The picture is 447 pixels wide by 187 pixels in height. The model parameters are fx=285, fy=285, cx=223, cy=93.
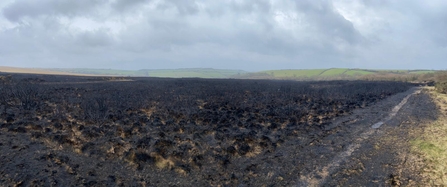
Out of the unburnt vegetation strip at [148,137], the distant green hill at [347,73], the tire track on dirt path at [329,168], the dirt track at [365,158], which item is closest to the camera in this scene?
the tire track on dirt path at [329,168]

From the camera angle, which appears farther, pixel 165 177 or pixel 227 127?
pixel 227 127

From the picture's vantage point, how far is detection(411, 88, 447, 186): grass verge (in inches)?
394

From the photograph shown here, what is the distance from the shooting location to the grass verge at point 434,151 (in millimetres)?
10003

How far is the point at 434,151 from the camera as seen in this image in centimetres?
1243

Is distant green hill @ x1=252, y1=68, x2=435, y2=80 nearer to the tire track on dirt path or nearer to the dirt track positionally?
the dirt track

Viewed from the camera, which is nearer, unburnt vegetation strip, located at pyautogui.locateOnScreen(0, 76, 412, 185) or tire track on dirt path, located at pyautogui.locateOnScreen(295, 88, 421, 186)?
tire track on dirt path, located at pyautogui.locateOnScreen(295, 88, 421, 186)

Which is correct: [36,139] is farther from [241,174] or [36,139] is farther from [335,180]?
[335,180]

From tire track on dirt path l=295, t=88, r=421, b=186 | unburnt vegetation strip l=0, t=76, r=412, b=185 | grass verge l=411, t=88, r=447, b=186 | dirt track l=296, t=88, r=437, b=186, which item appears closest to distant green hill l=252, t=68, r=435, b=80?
grass verge l=411, t=88, r=447, b=186

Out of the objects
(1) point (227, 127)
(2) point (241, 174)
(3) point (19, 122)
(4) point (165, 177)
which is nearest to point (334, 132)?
(1) point (227, 127)

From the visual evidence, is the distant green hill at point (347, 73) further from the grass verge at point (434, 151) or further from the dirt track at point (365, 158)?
the dirt track at point (365, 158)

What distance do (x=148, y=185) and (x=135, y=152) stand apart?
2.32 meters

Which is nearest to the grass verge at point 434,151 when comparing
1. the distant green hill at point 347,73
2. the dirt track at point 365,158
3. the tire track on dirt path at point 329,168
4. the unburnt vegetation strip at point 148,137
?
the dirt track at point 365,158

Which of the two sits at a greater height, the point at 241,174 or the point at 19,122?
the point at 19,122

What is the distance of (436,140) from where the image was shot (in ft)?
46.7
